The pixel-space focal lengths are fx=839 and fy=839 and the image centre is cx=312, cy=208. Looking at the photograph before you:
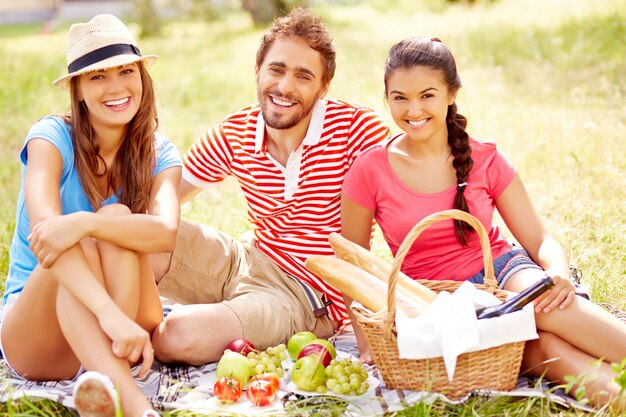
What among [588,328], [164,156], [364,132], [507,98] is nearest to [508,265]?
[588,328]

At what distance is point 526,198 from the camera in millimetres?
3703

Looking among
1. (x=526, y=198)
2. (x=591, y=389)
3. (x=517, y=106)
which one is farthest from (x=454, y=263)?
(x=517, y=106)

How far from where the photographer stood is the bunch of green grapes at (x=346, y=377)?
327 centimetres

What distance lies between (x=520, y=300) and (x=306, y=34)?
168 cm

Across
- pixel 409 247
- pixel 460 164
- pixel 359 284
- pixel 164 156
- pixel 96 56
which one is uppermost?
pixel 96 56

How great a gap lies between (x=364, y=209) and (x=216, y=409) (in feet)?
3.76

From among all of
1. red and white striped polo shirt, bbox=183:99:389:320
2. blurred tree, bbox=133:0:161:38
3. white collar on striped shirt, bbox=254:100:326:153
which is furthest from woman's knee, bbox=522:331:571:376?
blurred tree, bbox=133:0:161:38

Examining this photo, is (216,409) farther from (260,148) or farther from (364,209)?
(260,148)

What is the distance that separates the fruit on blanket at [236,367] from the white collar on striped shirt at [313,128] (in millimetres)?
1122

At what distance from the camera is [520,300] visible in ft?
10.1

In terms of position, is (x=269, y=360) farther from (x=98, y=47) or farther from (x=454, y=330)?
(x=98, y=47)

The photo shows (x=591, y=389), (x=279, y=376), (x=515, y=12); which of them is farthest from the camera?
(x=515, y=12)

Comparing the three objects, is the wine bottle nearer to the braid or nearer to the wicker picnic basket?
the wicker picnic basket

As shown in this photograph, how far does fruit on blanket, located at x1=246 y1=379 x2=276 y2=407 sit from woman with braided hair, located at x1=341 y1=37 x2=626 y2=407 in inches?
22.4
